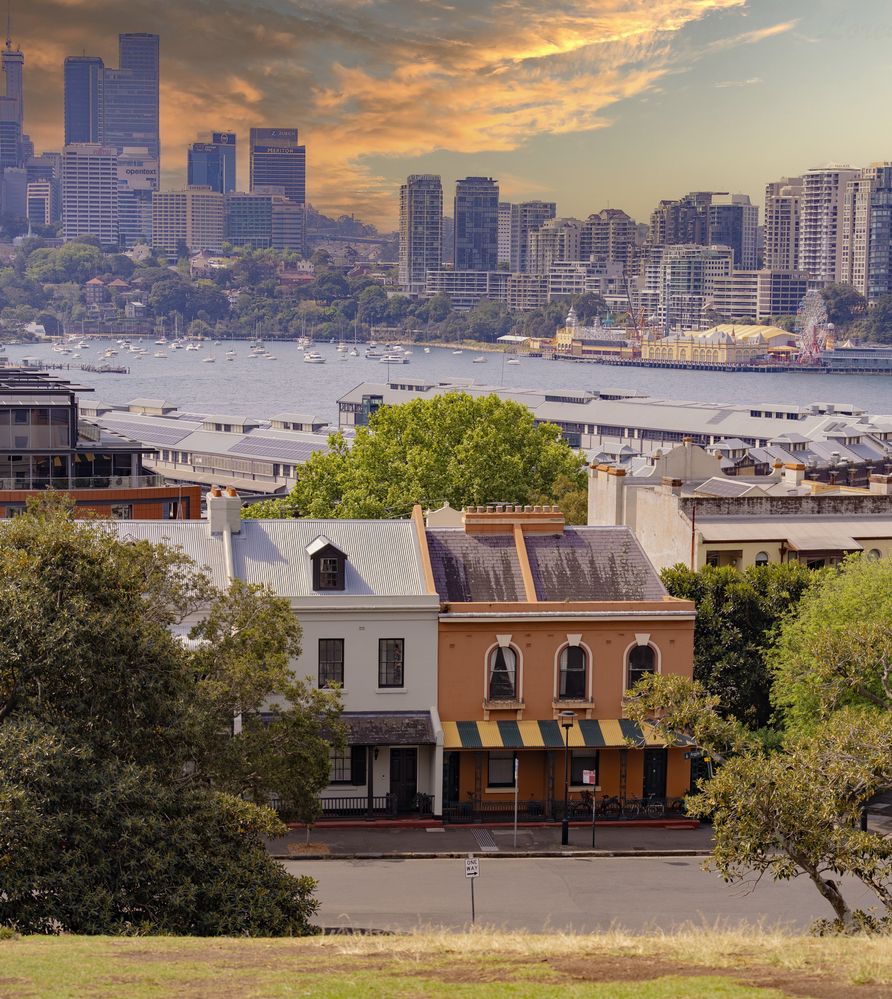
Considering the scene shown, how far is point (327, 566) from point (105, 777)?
17.4m

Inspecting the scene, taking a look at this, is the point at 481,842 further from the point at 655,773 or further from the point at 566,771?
the point at 655,773

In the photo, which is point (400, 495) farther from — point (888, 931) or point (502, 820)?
point (888, 931)

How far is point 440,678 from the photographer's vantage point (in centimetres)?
4212

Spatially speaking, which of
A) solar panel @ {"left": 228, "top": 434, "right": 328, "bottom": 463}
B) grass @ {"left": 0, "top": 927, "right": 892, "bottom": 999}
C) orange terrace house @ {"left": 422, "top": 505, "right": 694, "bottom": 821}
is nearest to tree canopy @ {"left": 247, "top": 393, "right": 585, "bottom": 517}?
orange terrace house @ {"left": 422, "top": 505, "right": 694, "bottom": 821}

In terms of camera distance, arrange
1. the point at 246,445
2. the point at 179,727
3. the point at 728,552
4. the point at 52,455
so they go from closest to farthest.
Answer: the point at 179,727
the point at 728,552
the point at 52,455
the point at 246,445

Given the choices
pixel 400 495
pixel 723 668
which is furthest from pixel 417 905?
pixel 400 495

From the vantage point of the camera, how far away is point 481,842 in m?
39.7

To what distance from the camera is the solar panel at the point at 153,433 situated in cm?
15475

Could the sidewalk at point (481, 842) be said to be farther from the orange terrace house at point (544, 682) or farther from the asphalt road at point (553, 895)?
the orange terrace house at point (544, 682)

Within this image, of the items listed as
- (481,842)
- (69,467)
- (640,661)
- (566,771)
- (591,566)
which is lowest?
(481,842)

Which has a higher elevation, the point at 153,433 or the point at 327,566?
the point at 327,566

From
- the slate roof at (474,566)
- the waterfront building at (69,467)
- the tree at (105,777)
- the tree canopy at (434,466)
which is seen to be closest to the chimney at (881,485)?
the tree canopy at (434,466)

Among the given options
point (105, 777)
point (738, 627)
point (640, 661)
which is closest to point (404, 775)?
point (640, 661)

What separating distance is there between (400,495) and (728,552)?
18264 millimetres
